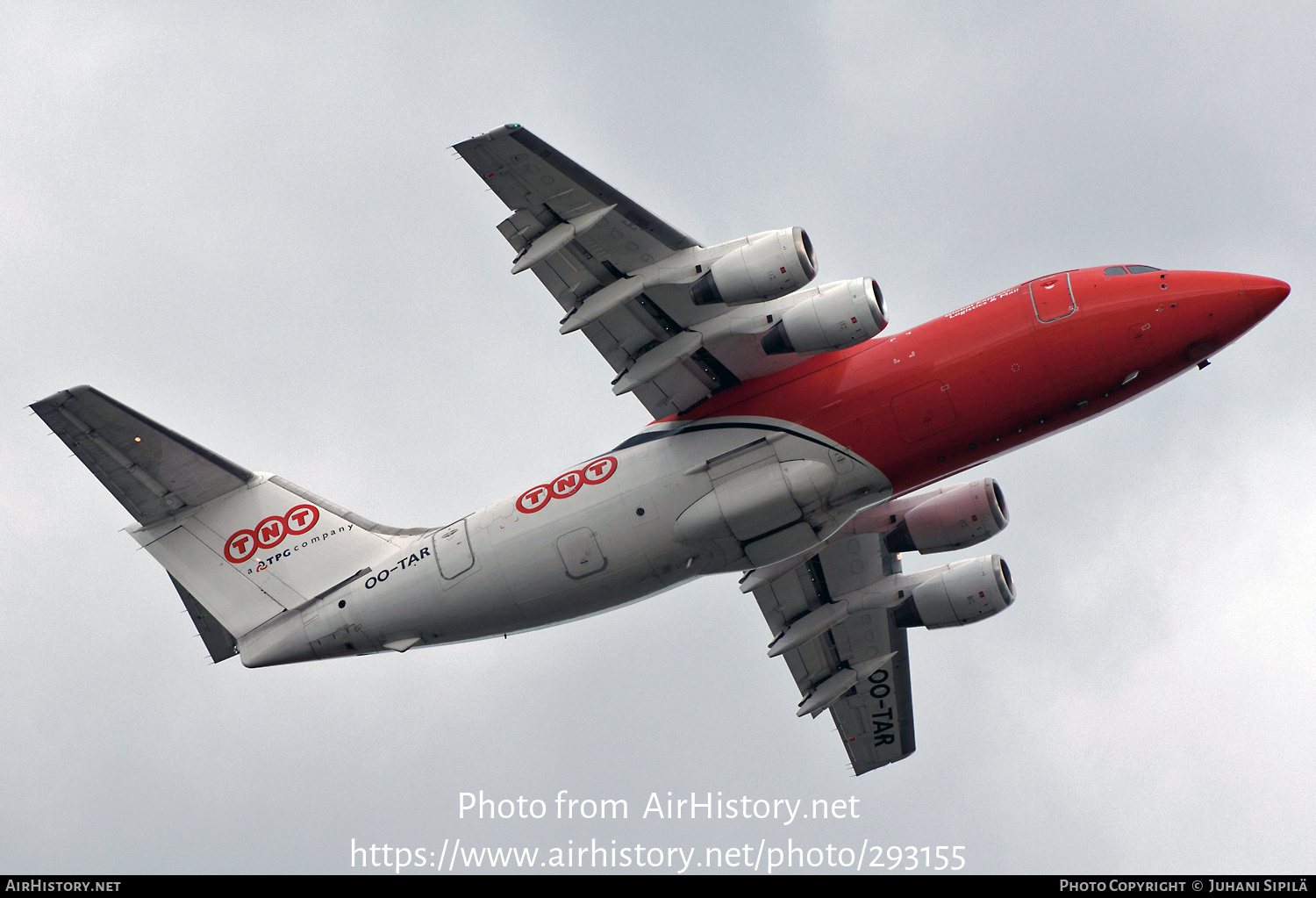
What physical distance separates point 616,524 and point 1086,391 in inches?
314

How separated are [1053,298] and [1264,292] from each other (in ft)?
10.5

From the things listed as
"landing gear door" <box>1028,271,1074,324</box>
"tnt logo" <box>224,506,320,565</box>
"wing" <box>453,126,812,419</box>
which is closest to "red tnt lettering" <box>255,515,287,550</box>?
"tnt logo" <box>224,506,320,565</box>

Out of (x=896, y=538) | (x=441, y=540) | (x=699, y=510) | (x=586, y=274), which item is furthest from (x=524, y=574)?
(x=896, y=538)

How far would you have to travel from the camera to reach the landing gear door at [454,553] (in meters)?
21.5

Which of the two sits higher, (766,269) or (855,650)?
(766,269)

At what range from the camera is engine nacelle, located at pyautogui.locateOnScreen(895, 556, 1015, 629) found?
24422 mm

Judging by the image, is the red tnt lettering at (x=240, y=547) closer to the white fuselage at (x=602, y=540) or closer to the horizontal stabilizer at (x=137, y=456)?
the horizontal stabilizer at (x=137, y=456)

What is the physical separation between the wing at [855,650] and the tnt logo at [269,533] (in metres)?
9.25

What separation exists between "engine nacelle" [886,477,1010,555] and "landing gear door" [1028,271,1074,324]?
4734 millimetres

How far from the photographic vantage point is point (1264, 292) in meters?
19.3

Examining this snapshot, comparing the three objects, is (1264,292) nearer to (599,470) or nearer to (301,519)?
(599,470)

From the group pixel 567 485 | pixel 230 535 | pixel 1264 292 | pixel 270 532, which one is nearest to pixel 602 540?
pixel 567 485

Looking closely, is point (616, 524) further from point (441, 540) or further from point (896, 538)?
point (896, 538)

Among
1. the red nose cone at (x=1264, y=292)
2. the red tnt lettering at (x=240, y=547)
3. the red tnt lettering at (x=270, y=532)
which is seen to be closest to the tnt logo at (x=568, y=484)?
the red tnt lettering at (x=270, y=532)
